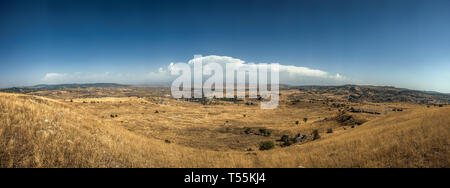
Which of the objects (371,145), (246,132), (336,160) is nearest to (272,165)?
(336,160)
